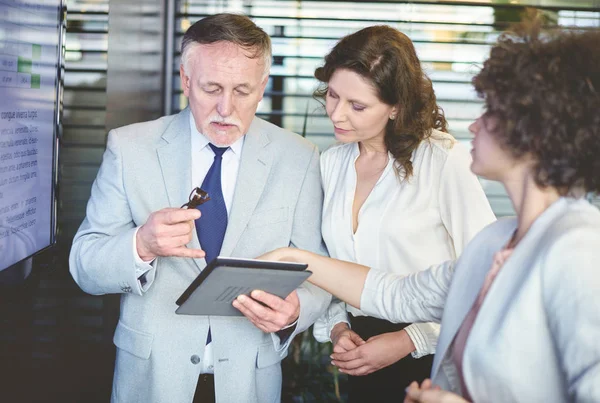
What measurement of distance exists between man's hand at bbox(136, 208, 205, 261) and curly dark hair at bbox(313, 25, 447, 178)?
2.70 ft

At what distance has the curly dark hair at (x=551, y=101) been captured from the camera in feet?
4.32

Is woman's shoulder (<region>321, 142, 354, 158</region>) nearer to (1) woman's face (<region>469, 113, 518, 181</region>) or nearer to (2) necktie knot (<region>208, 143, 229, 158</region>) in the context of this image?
(2) necktie knot (<region>208, 143, 229, 158</region>)

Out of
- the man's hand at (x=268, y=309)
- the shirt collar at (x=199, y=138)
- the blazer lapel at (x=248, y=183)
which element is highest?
the shirt collar at (x=199, y=138)

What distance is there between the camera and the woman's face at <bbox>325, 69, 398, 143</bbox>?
2426 mm

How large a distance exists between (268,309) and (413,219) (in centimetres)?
64

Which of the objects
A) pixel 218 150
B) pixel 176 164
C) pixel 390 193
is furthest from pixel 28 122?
pixel 390 193

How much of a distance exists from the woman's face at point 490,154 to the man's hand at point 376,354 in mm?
979

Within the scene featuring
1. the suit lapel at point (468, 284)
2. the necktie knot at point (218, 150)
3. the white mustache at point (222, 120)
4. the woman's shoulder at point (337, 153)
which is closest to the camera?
the suit lapel at point (468, 284)

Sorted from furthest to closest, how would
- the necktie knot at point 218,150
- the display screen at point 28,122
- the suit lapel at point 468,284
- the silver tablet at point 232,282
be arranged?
the necktie knot at point 218,150
the display screen at point 28,122
the silver tablet at point 232,282
the suit lapel at point 468,284

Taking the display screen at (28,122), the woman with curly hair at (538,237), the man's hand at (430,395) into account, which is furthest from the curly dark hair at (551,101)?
the display screen at (28,122)

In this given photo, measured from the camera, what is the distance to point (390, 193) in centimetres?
242

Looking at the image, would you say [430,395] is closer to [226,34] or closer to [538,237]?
[538,237]

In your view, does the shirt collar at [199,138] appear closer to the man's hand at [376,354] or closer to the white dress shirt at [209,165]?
the white dress shirt at [209,165]

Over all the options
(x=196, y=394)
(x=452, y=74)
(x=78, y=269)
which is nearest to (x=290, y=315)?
(x=196, y=394)
